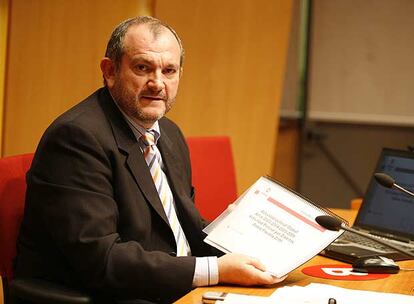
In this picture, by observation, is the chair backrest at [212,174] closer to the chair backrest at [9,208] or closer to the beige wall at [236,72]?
the chair backrest at [9,208]

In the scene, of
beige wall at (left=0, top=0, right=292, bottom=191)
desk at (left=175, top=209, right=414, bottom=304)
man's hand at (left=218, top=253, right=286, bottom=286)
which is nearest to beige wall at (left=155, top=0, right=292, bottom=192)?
beige wall at (left=0, top=0, right=292, bottom=191)

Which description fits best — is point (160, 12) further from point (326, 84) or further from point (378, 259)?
point (378, 259)

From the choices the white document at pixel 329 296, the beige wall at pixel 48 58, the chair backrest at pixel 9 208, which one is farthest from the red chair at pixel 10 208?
the beige wall at pixel 48 58

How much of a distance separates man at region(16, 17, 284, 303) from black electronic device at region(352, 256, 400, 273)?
1.35 ft

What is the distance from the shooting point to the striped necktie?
2775 millimetres

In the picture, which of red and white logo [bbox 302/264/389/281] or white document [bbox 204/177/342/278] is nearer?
white document [bbox 204/177/342/278]

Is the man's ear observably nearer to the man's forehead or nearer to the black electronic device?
the man's forehead

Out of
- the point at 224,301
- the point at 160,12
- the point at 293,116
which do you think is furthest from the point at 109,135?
the point at 293,116

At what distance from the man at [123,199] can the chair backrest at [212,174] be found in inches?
23.7

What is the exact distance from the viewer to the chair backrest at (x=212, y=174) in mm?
3535

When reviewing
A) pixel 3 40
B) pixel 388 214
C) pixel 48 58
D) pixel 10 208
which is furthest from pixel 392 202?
pixel 3 40

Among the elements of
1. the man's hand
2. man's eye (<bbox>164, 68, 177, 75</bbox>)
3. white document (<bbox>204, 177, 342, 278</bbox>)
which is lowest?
the man's hand

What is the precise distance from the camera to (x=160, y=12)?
4.73 metres

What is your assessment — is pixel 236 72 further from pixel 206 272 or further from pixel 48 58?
pixel 206 272
